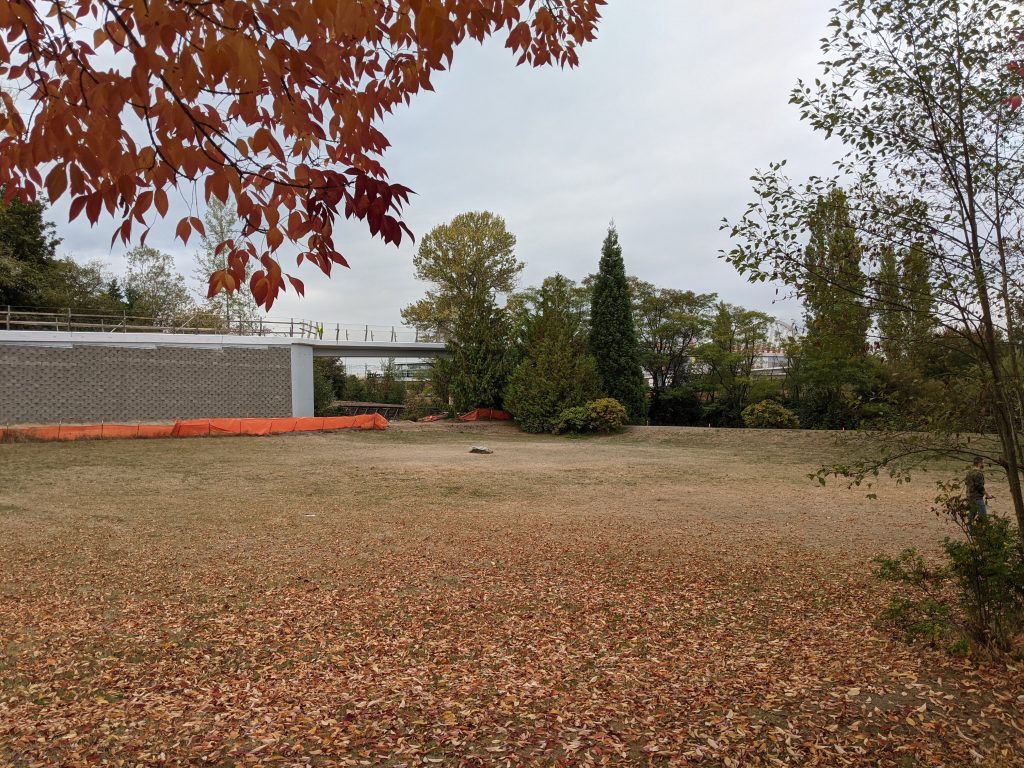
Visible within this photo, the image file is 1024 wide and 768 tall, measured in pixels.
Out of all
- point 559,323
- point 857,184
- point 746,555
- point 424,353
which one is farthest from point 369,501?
point 424,353

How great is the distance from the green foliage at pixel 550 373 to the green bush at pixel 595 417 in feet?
1.77

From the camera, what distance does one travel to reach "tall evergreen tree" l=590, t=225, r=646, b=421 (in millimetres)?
26406

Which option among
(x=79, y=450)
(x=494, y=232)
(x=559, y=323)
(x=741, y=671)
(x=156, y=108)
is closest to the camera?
(x=156, y=108)

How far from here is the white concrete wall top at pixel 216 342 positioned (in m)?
21.4

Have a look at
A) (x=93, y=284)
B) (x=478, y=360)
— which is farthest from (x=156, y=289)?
(x=478, y=360)

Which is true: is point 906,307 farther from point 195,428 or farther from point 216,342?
point 216,342

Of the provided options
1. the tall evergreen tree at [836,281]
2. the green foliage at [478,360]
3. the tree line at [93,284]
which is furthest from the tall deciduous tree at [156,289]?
the tall evergreen tree at [836,281]

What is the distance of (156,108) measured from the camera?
206cm

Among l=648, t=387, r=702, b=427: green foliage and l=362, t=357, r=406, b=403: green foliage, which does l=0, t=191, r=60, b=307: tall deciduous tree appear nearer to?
l=362, t=357, r=406, b=403: green foliage

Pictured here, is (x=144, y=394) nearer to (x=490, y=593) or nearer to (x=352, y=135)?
(x=490, y=593)

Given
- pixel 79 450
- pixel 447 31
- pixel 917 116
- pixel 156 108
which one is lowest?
pixel 79 450

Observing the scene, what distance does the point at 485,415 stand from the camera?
1044 inches

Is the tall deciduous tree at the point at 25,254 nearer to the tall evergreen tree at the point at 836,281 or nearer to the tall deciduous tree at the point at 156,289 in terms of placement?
the tall deciduous tree at the point at 156,289

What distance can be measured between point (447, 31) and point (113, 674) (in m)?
3.64
